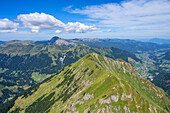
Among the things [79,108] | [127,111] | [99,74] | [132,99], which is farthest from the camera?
[99,74]

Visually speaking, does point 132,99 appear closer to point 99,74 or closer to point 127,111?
point 127,111

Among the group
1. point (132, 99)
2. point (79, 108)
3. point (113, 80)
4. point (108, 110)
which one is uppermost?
point (113, 80)

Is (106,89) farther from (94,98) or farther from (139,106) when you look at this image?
(139,106)

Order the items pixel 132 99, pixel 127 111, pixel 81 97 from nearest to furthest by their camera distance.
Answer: pixel 127 111
pixel 132 99
pixel 81 97

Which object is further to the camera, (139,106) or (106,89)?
(106,89)

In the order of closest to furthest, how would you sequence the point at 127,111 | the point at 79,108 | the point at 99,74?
the point at 127,111, the point at 79,108, the point at 99,74

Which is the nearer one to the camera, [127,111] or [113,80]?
[127,111]

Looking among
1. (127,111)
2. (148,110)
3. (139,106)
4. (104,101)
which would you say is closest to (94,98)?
(104,101)

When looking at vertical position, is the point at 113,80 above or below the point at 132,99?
above

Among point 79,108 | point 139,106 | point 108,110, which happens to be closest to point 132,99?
point 139,106

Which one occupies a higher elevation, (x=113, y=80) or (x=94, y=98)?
(x=113, y=80)
